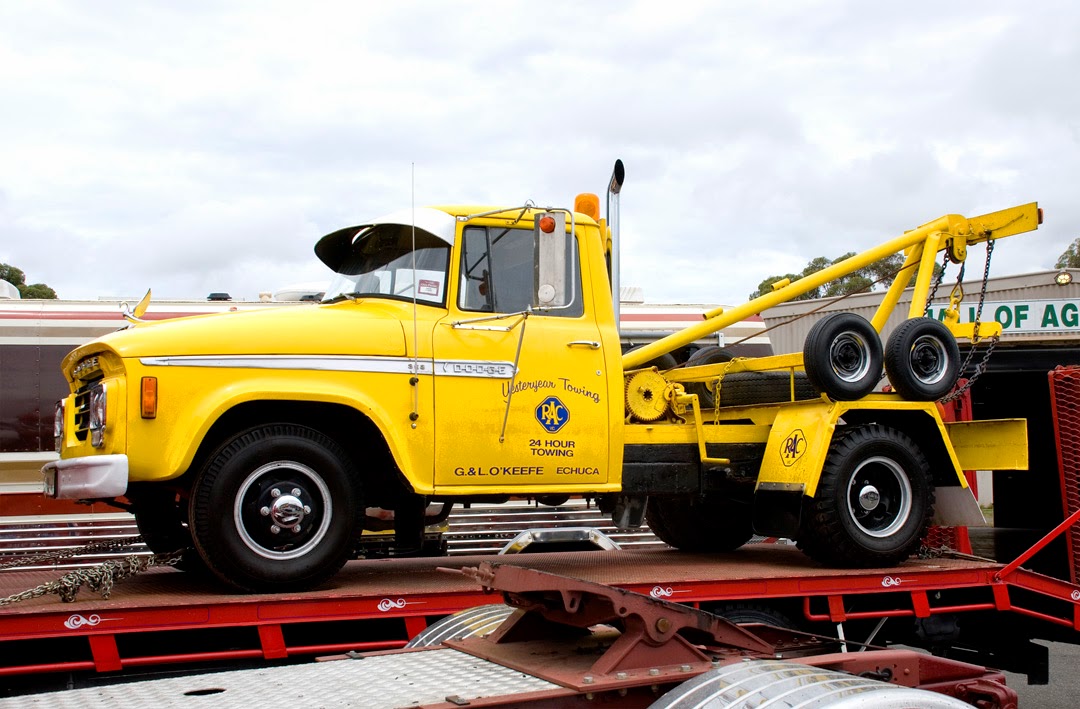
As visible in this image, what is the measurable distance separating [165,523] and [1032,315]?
15113 mm

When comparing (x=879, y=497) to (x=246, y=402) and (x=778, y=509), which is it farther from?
(x=246, y=402)

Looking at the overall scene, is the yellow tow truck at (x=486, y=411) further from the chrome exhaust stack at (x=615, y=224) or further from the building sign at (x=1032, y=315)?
the building sign at (x=1032, y=315)

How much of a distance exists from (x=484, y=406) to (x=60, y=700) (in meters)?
2.43

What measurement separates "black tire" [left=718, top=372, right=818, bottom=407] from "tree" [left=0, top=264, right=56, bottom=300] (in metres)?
23.4

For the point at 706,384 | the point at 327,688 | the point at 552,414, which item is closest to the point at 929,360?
the point at 706,384

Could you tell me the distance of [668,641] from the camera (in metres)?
3.57

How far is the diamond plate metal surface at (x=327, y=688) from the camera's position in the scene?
3.28 m

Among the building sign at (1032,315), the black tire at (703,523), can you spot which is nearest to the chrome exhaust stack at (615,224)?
the black tire at (703,523)

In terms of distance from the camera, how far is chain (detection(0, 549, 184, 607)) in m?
4.58

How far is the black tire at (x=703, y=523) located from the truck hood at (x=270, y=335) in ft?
9.57

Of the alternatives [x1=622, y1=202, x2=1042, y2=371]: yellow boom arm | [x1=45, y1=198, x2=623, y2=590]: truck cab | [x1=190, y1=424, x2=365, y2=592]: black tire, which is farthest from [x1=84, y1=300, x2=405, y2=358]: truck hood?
[x1=622, y1=202, x2=1042, y2=371]: yellow boom arm

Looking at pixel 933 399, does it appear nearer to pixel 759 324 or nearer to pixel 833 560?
pixel 833 560

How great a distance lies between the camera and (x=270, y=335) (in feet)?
16.6

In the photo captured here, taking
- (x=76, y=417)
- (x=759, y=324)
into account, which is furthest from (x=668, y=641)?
(x=759, y=324)
